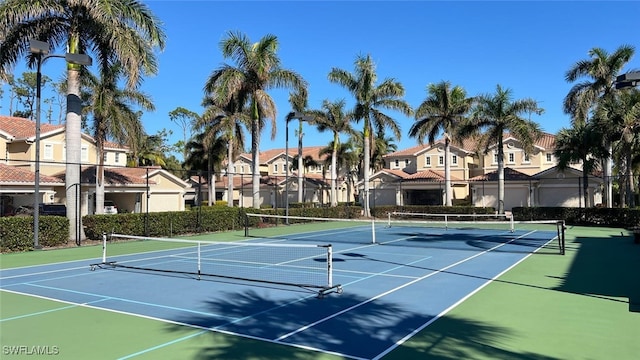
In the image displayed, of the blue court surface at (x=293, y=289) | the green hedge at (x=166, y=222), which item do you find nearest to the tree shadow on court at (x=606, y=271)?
the blue court surface at (x=293, y=289)

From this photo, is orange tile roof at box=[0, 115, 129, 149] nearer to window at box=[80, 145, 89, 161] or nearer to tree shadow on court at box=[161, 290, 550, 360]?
window at box=[80, 145, 89, 161]

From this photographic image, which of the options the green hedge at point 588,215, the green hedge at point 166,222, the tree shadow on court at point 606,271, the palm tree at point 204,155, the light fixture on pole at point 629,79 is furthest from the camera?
the palm tree at point 204,155

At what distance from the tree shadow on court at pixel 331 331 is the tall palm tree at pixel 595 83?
98.4 feet

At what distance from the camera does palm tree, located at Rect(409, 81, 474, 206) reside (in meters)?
39.6

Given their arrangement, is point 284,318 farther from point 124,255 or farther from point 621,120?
point 621,120

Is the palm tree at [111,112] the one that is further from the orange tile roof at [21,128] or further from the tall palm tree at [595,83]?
the tall palm tree at [595,83]

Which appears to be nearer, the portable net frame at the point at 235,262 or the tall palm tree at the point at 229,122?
the portable net frame at the point at 235,262

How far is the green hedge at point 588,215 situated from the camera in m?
28.2

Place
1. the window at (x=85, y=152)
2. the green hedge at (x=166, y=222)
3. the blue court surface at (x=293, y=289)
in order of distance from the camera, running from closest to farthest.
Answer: the blue court surface at (x=293, y=289)
the green hedge at (x=166, y=222)
the window at (x=85, y=152)

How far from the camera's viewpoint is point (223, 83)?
29469 millimetres

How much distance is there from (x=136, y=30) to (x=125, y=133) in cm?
802

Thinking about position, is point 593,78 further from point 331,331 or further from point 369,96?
point 331,331

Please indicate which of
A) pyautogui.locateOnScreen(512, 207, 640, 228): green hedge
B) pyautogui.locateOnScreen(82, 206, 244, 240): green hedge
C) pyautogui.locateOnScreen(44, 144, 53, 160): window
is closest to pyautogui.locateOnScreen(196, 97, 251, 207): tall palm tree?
pyautogui.locateOnScreen(82, 206, 244, 240): green hedge

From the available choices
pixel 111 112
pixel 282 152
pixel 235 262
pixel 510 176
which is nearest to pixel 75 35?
pixel 111 112
